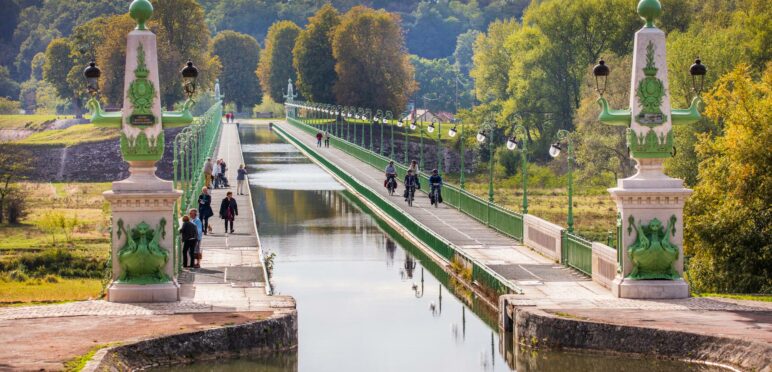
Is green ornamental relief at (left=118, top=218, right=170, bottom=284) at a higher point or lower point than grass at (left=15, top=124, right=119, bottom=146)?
higher

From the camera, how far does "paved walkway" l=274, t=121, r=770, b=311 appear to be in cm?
2627

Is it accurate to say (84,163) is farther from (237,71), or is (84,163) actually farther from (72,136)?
(237,71)

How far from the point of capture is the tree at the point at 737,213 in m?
38.4

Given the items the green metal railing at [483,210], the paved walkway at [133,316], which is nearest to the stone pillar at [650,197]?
the paved walkway at [133,316]

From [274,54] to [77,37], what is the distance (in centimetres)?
3859

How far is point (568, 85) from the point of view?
97.6m

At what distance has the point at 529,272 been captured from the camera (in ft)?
105

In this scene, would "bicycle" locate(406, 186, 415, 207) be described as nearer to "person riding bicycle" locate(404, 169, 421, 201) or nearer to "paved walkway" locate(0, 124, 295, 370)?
"person riding bicycle" locate(404, 169, 421, 201)

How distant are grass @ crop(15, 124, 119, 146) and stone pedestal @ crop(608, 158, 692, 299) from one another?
8683 cm

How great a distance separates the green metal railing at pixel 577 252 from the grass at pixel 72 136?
81.3 meters

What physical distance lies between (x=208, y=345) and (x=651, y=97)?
10.2 meters

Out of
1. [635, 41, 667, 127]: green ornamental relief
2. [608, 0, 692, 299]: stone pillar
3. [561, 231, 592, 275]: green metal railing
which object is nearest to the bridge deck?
Result: [561, 231, 592, 275]: green metal railing

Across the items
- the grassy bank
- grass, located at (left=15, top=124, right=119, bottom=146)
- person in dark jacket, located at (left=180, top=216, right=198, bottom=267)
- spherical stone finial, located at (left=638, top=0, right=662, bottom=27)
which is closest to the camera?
spherical stone finial, located at (left=638, top=0, right=662, bottom=27)

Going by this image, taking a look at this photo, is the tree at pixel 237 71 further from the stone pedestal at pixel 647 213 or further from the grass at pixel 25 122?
the stone pedestal at pixel 647 213
